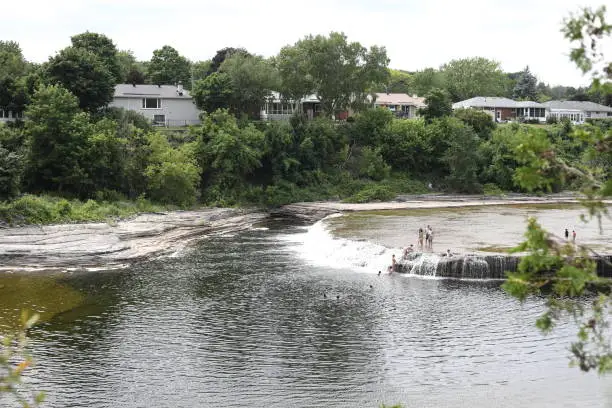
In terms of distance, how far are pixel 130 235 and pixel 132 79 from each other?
50.4 metres

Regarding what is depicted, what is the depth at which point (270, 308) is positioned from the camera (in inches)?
1220

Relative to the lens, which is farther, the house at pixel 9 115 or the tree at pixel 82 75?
the house at pixel 9 115

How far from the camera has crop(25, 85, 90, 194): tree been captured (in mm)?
56375

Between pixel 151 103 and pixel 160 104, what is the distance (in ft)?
3.52

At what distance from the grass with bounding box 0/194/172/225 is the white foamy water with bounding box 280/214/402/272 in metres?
15.2

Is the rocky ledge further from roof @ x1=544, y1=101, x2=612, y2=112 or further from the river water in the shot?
roof @ x1=544, y1=101, x2=612, y2=112

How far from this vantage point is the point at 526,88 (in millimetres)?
133625

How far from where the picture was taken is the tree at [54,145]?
56.4m

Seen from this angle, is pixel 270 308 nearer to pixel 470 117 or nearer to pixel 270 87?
pixel 270 87

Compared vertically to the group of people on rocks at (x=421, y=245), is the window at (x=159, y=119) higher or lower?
higher

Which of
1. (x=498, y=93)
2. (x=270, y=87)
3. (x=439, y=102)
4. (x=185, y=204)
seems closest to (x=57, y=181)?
(x=185, y=204)

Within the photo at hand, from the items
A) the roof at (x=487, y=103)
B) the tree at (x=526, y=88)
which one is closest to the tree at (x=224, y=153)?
the roof at (x=487, y=103)

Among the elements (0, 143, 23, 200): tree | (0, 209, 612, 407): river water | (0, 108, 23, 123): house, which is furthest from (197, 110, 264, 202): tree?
(0, 209, 612, 407): river water

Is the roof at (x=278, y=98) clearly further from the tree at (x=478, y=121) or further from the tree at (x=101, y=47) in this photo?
the tree at (x=478, y=121)
